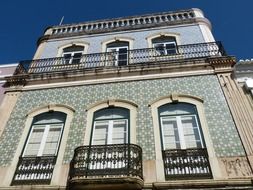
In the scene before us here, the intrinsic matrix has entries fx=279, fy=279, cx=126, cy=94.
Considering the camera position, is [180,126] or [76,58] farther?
[76,58]

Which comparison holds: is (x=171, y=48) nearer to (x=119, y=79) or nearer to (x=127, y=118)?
(x=119, y=79)

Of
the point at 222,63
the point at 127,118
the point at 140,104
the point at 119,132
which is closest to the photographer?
the point at 119,132

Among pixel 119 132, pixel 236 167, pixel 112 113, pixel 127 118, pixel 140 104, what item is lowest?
pixel 236 167

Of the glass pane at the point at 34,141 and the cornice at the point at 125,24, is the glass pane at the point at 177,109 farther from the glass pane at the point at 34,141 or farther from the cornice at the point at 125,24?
the cornice at the point at 125,24

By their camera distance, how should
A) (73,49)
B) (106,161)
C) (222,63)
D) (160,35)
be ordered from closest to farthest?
(106,161) < (222,63) < (160,35) < (73,49)

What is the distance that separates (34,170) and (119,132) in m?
2.40

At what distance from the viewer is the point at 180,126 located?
25.0 feet

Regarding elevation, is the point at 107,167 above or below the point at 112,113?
below

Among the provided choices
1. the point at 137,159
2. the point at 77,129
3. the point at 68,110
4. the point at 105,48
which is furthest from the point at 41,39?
the point at 137,159

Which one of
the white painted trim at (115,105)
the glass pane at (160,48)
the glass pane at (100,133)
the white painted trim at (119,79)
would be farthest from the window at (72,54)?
the glass pane at (100,133)

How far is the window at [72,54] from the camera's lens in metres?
11.1

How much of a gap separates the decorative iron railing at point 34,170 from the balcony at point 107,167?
2.13 feet

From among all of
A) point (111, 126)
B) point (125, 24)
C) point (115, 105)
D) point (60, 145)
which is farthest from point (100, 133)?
point (125, 24)

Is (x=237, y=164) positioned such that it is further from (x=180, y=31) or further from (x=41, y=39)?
(x=41, y=39)
